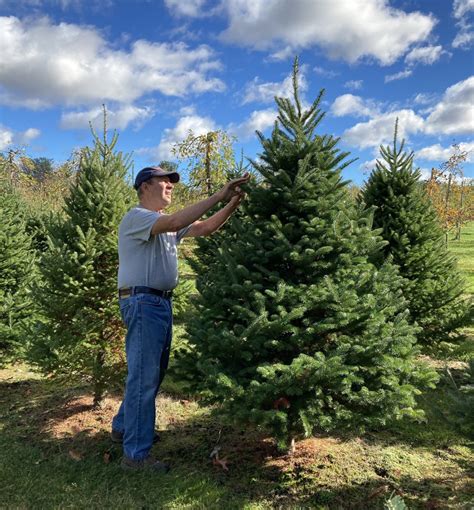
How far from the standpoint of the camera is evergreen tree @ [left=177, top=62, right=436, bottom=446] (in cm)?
333

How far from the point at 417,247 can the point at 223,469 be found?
4476 millimetres

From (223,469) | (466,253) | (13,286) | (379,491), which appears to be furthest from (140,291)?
(466,253)

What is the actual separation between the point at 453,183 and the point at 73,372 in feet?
97.4

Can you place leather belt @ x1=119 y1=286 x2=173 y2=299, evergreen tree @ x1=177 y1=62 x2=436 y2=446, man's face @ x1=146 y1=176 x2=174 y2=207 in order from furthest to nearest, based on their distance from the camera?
man's face @ x1=146 y1=176 x2=174 y2=207 → leather belt @ x1=119 y1=286 x2=173 y2=299 → evergreen tree @ x1=177 y1=62 x2=436 y2=446

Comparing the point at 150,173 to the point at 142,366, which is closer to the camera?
the point at 142,366

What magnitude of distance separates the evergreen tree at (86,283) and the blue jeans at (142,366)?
121 cm

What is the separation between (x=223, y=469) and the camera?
405 centimetres

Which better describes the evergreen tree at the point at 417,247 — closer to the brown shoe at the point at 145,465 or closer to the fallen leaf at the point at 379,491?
the fallen leaf at the point at 379,491

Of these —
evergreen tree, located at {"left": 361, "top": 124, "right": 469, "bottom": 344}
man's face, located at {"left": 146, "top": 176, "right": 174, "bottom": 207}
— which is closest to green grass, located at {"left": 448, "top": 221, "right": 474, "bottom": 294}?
evergreen tree, located at {"left": 361, "top": 124, "right": 469, "bottom": 344}

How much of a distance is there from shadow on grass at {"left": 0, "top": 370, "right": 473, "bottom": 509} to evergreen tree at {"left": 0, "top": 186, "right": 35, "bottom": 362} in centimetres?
161

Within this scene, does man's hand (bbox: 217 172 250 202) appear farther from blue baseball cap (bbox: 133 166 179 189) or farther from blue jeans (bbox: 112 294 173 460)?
blue jeans (bbox: 112 294 173 460)

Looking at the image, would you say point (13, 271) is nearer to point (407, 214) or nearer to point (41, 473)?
point (41, 473)

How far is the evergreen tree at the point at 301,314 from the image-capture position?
3.33 metres

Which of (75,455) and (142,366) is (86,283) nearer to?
(142,366)
